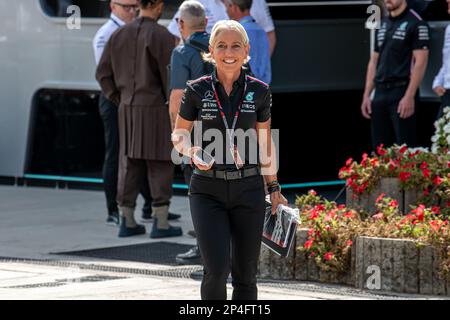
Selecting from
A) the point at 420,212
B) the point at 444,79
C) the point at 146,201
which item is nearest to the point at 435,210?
the point at 420,212

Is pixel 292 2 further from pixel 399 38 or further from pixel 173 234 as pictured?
pixel 173 234

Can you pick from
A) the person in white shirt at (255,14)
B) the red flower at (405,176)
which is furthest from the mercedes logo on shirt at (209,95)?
the person in white shirt at (255,14)

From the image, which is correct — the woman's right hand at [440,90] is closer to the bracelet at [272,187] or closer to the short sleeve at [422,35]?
the short sleeve at [422,35]

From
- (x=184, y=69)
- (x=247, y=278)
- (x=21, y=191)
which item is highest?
(x=184, y=69)

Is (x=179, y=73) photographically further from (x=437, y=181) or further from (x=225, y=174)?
(x=225, y=174)

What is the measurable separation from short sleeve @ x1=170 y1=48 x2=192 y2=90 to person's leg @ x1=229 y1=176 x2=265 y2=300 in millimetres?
2662

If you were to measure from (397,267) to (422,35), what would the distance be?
149 inches

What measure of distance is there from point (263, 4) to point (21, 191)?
3822 millimetres

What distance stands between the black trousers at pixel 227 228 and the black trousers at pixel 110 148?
522 cm

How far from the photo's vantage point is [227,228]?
22.1ft

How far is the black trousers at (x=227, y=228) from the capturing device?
669 cm
